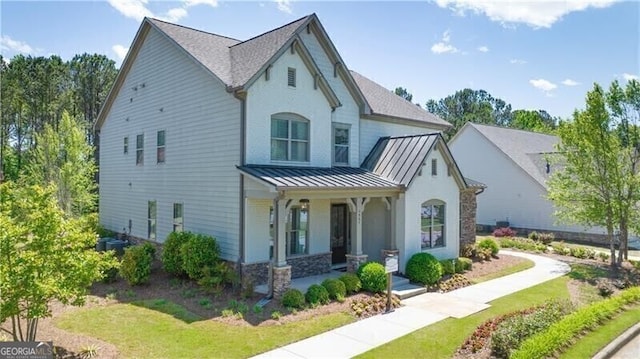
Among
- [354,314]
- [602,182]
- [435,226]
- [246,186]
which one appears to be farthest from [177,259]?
[602,182]

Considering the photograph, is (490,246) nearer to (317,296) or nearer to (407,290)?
(407,290)

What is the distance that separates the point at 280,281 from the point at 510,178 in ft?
79.7

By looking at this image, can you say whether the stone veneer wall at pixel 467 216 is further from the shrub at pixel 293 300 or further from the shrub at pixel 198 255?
the shrub at pixel 198 255

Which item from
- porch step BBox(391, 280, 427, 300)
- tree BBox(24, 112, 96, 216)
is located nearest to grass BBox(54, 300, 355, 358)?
porch step BBox(391, 280, 427, 300)

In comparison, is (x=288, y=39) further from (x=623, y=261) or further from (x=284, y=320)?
(x=623, y=261)

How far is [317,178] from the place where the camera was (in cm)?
1445

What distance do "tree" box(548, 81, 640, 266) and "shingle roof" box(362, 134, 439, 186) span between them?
7.49m

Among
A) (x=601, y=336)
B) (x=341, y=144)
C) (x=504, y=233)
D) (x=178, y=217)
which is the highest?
(x=341, y=144)

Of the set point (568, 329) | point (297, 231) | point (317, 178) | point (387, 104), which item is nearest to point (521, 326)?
point (568, 329)

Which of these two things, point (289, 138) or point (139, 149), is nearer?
point (289, 138)

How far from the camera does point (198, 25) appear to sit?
69.5ft

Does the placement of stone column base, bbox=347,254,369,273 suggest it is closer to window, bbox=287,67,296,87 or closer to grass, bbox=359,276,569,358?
grass, bbox=359,276,569,358

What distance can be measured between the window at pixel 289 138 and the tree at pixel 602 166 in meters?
12.6

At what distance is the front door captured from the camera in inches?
697
